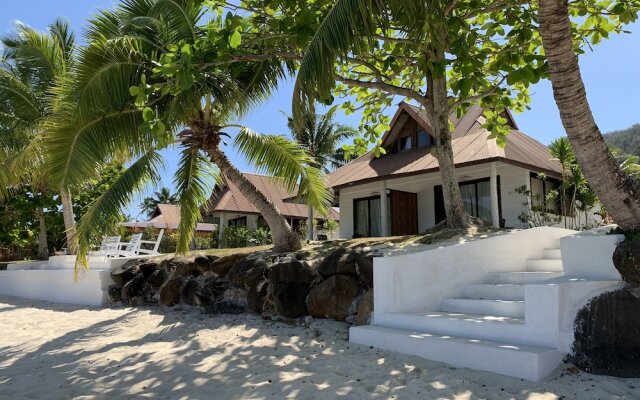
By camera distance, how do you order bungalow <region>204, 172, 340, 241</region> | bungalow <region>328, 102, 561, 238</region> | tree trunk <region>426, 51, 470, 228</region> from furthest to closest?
bungalow <region>204, 172, 340, 241</region> < bungalow <region>328, 102, 561, 238</region> < tree trunk <region>426, 51, 470, 228</region>

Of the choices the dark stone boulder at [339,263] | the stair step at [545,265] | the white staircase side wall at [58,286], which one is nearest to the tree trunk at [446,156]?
the stair step at [545,265]

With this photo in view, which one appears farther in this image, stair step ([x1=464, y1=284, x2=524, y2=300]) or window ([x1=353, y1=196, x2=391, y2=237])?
window ([x1=353, y1=196, x2=391, y2=237])

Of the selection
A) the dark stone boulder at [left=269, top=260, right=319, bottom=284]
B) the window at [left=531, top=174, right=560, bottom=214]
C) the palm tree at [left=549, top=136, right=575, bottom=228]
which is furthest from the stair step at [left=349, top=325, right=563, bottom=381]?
the window at [left=531, top=174, right=560, bottom=214]

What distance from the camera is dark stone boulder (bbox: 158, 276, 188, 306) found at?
10.9m

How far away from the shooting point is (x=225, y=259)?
10.5m

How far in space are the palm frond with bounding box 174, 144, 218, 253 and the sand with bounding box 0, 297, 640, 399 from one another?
3.01m

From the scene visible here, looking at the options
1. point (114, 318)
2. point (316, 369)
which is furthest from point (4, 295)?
point (316, 369)

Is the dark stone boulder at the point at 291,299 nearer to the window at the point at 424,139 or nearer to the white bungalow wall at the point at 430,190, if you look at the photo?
the white bungalow wall at the point at 430,190

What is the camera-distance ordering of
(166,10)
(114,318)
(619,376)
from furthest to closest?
(114,318) → (166,10) → (619,376)

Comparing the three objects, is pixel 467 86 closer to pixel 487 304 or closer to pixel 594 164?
pixel 594 164

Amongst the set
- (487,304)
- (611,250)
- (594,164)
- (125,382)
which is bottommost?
(125,382)

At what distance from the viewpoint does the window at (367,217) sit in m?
19.5

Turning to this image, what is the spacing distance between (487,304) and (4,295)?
16404 mm

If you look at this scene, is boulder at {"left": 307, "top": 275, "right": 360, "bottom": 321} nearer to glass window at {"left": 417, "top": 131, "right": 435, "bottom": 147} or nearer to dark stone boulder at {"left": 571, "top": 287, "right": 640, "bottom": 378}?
dark stone boulder at {"left": 571, "top": 287, "right": 640, "bottom": 378}
